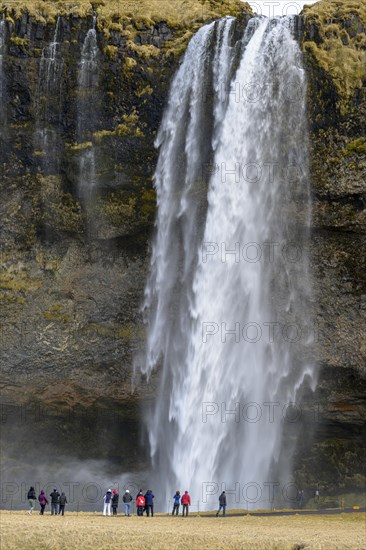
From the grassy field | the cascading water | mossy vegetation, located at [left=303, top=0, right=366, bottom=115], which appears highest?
mossy vegetation, located at [left=303, top=0, right=366, bottom=115]

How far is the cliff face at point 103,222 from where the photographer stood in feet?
130

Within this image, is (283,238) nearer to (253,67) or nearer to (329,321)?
(329,321)

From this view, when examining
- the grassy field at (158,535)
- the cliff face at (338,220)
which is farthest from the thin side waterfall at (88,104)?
the grassy field at (158,535)

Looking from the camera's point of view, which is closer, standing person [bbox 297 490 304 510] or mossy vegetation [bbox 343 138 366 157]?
mossy vegetation [bbox 343 138 366 157]

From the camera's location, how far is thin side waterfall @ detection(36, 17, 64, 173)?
4091 cm

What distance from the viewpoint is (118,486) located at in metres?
42.5

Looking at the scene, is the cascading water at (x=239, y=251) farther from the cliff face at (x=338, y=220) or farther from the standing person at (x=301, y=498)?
the standing person at (x=301, y=498)

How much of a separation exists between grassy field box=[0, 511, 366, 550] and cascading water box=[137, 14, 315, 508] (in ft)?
32.4

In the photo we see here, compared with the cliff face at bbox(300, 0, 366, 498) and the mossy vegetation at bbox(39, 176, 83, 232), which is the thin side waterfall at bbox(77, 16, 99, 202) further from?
the cliff face at bbox(300, 0, 366, 498)

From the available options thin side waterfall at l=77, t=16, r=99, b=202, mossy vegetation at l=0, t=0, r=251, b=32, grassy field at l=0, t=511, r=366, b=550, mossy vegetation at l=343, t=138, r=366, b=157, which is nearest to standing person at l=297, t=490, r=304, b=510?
grassy field at l=0, t=511, r=366, b=550

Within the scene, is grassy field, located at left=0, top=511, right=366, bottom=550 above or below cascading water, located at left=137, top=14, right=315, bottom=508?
below

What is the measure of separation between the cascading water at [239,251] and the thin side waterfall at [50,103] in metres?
4.82

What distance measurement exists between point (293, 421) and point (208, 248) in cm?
870

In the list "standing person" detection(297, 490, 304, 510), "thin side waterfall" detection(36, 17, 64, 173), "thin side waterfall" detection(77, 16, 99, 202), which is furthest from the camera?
"thin side waterfall" detection(36, 17, 64, 173)
